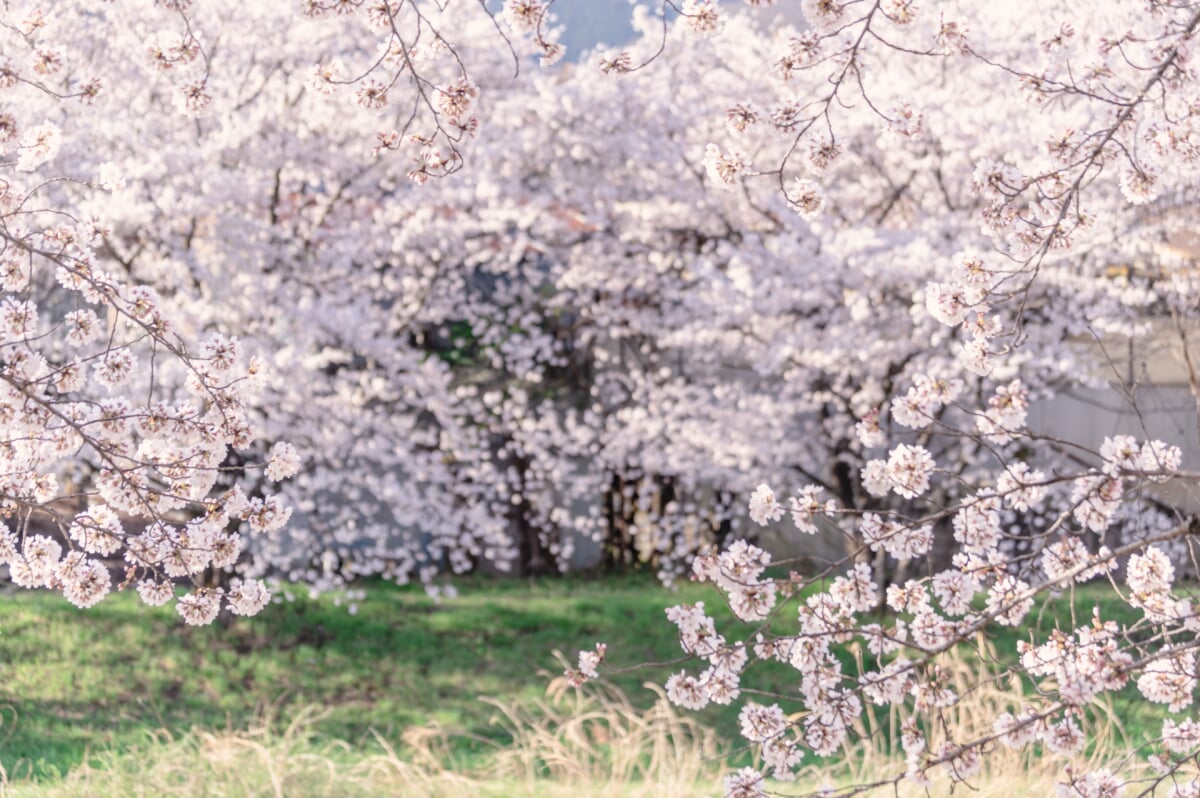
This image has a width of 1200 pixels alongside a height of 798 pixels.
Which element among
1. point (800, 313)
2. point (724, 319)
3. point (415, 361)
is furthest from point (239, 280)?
point (800, 313)

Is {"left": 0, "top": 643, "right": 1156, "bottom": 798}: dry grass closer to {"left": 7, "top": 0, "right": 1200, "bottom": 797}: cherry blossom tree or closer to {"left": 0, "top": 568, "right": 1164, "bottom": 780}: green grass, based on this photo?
{"left": 7, "top": 0, "right": 1200, "bottom": 797}: cherry blossom tree

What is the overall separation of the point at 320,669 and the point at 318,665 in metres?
0.05

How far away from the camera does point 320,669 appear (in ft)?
29.7

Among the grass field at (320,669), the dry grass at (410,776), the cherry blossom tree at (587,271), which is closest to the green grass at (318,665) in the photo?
the grass field at (320,669)

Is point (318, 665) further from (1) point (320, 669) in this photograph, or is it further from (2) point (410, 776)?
(2) point (410, 776)

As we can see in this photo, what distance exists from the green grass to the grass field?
1 centimetres

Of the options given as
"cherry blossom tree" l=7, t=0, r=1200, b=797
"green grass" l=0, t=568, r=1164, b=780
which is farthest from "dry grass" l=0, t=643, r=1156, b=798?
"green grass" l=0, t=568, r=1164, b=780

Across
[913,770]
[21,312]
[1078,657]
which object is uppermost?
[21,312]

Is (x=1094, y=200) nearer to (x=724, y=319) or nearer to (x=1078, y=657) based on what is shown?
(x=724, y=319)

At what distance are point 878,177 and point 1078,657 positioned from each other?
7773 mm

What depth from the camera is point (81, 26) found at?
29.1 feet

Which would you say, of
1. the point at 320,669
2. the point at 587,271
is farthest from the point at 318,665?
the point at 587,271

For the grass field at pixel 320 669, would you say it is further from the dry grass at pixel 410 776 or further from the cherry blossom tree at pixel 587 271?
the dry grass at pixel 410 776

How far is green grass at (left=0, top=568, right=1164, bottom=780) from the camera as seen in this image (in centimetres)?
833
